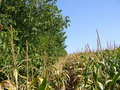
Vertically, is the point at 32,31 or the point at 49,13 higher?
the point at 49,13

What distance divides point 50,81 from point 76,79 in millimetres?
1051

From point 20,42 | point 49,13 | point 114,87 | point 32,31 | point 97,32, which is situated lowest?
point 114,87

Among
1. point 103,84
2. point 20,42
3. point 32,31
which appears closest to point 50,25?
point 32,31

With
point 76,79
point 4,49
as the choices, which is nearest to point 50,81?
point 76,79

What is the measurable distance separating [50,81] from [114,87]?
120 cm

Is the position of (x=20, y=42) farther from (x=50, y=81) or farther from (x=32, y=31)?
(x=50, y=81)

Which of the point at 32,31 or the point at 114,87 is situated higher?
the point at 32,31

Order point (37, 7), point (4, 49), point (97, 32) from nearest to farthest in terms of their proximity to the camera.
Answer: point (97, 32), point (4, 49), point (37, 7)

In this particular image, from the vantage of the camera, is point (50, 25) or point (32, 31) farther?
point (50, 25)

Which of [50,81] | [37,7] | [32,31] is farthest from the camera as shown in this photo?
[37,7]

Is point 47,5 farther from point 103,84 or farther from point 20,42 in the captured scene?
point 103,84

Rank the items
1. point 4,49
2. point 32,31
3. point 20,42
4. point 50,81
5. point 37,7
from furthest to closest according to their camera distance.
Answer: point 37,7 < point 32,31 < point 20,42 < point 4,49 < point 50,81

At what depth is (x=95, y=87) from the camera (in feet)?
10.5

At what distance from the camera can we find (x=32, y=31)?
795 centimetres
